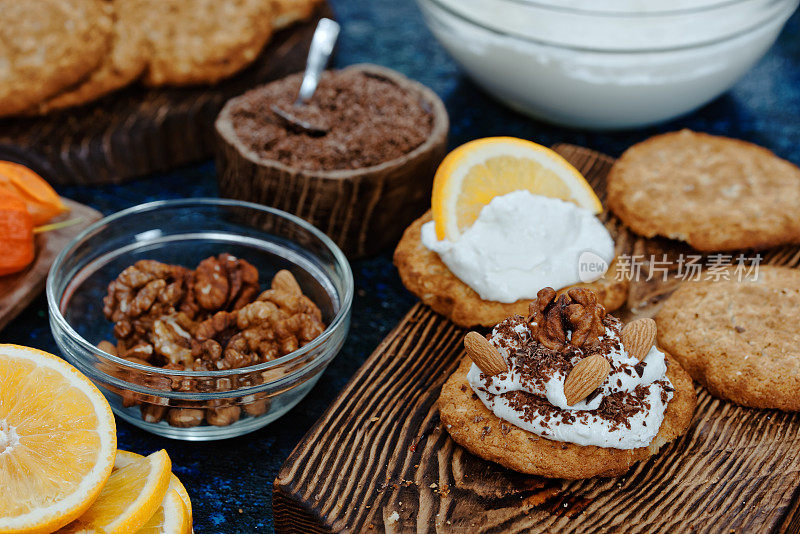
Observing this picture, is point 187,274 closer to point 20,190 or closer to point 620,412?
point 20,190

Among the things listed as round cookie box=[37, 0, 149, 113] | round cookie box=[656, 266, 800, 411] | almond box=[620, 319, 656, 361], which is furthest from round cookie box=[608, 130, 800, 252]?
round cookie box=[37, 0, 149, 113]

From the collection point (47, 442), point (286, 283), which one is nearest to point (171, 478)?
point (47, 442)

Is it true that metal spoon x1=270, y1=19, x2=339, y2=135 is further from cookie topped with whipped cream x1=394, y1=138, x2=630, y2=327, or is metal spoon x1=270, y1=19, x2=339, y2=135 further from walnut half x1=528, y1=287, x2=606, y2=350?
walnut half x1=528, y1=287, x2=606, y2=350

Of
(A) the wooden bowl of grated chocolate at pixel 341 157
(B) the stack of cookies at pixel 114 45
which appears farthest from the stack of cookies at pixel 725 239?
(B) the stack of cookies at pixel 114 45

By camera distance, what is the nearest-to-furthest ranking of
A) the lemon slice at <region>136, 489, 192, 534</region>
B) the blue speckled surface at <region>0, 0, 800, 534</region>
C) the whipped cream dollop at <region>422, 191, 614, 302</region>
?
the lemon slice at <region>136, 489, 192, 534</region> < the blue speckled surface at <region>0, 0, 800, 534</region> < the whipped cream dollop at <region>422, 191, 614, 302</region>

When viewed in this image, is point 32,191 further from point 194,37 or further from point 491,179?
point 491,179

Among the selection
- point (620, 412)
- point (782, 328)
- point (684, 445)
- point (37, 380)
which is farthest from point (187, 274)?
point (782, 328)
